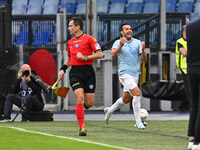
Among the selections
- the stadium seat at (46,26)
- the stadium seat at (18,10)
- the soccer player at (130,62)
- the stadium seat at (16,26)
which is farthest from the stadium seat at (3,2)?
the soccer player at (130,62)

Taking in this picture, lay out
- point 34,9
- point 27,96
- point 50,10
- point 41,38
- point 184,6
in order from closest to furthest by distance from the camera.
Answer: point 27,96
point 41,38
point 50,10
point 34,9
point 184,6

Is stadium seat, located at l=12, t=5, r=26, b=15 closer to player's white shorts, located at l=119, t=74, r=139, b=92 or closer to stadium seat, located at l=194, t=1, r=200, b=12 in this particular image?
stadium seat, located at l=194, t=1, r=200, b=12

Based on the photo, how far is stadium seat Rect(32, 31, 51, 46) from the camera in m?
20.6

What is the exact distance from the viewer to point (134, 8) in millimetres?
22062

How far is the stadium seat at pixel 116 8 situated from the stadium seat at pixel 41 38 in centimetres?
228

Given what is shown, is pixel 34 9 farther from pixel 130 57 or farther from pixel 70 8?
pixel 130 57

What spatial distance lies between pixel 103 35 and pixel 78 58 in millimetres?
11252

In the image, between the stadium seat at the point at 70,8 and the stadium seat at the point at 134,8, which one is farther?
the stadium seat at the point at 134,8

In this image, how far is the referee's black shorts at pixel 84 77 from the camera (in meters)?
9.66

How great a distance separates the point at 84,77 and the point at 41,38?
36.4 ft

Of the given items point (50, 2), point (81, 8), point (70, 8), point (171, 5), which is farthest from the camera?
point (171, 5)

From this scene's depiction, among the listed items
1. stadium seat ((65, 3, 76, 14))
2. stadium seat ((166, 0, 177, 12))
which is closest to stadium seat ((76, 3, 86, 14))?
stadium seat ((65, 3, 76, 14))

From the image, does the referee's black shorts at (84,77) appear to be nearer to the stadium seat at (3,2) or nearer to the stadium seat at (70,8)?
the stadium seat at (3,2)

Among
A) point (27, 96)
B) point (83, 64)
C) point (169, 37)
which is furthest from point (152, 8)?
point (83, 64)
